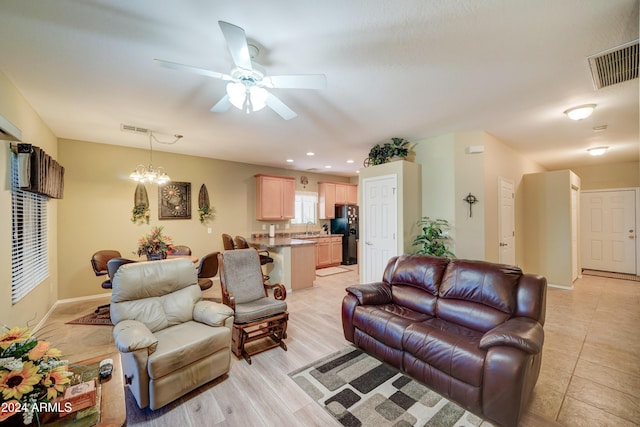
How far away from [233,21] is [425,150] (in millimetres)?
3646

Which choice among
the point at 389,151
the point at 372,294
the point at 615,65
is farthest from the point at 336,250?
the point at 615,65

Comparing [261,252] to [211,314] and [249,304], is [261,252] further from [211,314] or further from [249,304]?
[211,314]

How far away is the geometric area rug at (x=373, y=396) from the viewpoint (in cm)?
187

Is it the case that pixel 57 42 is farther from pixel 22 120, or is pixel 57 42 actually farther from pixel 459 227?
pixel 459 227

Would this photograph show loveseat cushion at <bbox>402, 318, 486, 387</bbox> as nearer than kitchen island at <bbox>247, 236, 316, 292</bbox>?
Yes

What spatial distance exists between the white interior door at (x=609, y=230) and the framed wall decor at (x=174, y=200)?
9952mm

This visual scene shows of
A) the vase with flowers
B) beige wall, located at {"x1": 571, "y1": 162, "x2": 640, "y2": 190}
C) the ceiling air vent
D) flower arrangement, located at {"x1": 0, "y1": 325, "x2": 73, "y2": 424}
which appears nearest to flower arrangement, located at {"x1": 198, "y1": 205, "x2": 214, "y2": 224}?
the vase with flowers

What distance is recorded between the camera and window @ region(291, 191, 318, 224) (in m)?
7.64

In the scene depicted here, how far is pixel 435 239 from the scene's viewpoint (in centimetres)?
416

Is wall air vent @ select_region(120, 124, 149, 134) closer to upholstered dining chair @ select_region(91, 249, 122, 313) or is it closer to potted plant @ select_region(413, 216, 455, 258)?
upholstered dining chair @ select_region(91, 249, 122, 313)

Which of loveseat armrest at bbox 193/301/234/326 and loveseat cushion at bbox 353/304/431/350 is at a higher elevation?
loveseat armrest at bbox 193/301/234/326

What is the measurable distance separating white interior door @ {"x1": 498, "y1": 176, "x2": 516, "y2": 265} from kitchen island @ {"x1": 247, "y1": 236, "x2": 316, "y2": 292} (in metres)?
3.34

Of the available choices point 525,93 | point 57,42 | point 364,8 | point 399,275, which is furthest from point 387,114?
point 57,42

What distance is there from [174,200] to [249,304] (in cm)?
348
